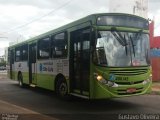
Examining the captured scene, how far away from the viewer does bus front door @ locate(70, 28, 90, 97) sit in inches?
523

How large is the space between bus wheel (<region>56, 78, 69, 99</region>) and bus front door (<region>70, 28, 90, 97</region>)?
100cm

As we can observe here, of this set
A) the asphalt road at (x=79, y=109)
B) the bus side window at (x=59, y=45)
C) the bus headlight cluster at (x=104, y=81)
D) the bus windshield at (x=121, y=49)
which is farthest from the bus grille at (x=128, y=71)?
the bus side window at (x=59, y=45)

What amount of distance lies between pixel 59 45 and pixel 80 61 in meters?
2.61

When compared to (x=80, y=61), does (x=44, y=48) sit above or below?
above

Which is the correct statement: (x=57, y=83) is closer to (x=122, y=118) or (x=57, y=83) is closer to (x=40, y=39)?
(x=40, y=39)

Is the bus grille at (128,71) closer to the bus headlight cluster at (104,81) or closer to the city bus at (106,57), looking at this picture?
the city bus at (106,57)

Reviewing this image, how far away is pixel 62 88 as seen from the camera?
15922 mm

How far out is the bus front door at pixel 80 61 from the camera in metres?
13.3

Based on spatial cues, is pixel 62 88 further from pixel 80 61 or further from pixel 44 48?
pixel 44 48

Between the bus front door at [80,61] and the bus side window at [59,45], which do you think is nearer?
the bus front door at [80,61]

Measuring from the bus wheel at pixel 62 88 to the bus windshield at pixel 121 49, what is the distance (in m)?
3.30

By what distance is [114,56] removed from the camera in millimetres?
12719

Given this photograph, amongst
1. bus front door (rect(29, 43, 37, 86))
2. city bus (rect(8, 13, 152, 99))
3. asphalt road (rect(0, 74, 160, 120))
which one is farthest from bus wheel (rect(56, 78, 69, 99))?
A: bus front door (rect(29, 43, 37, 86))

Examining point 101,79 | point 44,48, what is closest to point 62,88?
point 44,48
